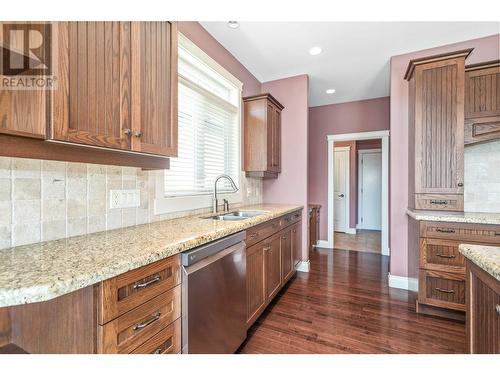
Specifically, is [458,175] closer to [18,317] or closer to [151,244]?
[151,244]

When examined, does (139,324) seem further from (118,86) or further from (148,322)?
(118,86)

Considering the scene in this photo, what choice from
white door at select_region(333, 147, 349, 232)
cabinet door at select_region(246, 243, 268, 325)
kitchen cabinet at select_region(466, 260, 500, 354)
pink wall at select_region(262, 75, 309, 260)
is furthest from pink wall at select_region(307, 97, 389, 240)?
kitchen cabinet at select_region(466, 260, 500, 354)

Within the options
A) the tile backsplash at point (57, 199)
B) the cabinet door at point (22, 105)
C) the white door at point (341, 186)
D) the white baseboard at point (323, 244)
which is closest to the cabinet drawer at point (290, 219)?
the tile backsplash at point (57, 199)

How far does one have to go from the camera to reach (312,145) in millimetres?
4902

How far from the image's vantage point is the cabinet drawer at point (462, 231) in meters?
2.02

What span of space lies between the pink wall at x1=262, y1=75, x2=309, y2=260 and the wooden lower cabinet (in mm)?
478

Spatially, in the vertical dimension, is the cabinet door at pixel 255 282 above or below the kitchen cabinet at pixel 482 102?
below

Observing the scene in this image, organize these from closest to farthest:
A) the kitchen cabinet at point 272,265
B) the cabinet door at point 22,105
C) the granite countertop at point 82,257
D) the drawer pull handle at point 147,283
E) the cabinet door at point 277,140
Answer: the granite countertop at point 82,257 → the cabinet door at point 22,105 → the drawer pull handle at point 147,283 → the kitchen cabinet at point 272,265 → the cabinet door at point 277,140

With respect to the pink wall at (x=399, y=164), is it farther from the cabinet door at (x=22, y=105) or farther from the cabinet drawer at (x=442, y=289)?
the cabinet door at (x=22, y=105)

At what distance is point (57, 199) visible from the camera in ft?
4.02

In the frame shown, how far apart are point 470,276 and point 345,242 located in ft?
13.7

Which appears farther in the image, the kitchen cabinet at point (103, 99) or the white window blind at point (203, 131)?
the white window blind at point (203, 131)

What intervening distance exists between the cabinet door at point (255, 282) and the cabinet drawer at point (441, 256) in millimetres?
1511

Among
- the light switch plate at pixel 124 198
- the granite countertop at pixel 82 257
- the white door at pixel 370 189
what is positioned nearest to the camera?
the granite countertop at pixel 82 257
